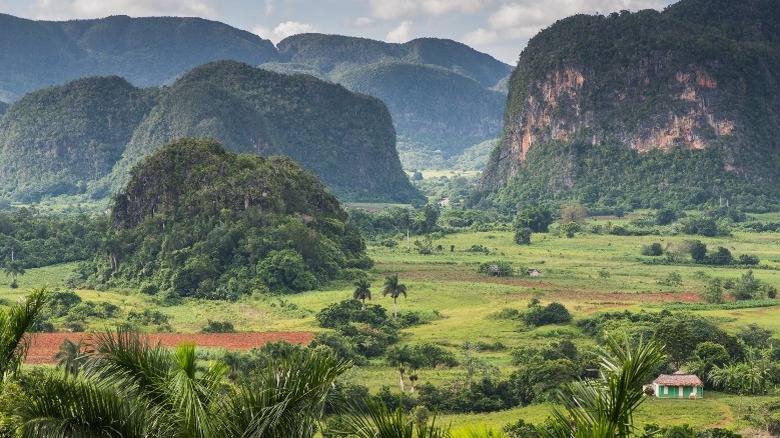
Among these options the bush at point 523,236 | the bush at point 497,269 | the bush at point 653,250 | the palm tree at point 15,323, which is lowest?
the bush at point 497,269

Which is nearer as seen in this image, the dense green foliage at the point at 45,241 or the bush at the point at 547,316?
the bush at the point at 547,316

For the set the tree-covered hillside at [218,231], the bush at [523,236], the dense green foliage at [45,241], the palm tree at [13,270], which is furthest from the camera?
the bush at [523,236]

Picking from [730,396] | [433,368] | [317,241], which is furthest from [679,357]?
[317,241]

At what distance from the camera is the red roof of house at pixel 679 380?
3056 centimetres

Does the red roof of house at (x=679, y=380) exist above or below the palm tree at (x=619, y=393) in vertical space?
below

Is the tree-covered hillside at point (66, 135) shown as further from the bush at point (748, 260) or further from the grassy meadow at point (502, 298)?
the bush at point (748, 260)

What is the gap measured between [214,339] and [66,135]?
93.3 meters

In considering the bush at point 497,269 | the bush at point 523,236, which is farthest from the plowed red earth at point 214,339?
the bush at point 523,236

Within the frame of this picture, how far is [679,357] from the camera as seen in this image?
34.1 meters

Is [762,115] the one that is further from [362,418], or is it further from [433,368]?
[362,418]

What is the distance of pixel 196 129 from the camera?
11569 centimetres

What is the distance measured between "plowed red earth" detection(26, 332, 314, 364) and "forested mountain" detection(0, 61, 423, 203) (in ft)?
246

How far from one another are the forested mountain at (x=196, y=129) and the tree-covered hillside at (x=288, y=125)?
164mm

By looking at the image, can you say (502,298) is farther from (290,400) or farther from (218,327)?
(290,400)
